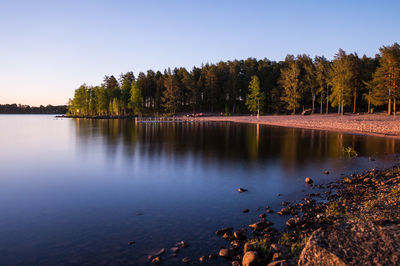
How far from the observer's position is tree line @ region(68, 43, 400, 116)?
215 feet

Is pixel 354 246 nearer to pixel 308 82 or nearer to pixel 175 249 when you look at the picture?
pixel 175 249

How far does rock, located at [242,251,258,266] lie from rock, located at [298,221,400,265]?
48.6 inches

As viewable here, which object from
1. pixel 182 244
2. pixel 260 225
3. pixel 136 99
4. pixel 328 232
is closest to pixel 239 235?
pixel 260 225

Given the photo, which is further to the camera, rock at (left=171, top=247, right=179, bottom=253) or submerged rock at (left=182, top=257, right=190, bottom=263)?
rock at (left=171, top=247, right=179, bottom=253)

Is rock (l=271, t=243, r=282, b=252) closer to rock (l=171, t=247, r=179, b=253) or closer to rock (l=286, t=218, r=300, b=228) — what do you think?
rock (l=286, t=218, r=300, b=228)

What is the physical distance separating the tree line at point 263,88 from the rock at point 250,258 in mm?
65634

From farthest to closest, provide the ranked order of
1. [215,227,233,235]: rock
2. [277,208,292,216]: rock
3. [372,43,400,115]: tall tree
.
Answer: [372,43,400,115]: tall tree
[277,208,292,216]: rock
[215,227,233,235]: rock

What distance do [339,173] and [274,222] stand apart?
8.03 m

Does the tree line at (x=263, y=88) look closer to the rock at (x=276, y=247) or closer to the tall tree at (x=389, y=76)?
the tall tree at (x=389, y=76)

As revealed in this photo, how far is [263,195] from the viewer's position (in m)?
10.9

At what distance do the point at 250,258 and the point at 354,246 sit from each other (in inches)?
83.9

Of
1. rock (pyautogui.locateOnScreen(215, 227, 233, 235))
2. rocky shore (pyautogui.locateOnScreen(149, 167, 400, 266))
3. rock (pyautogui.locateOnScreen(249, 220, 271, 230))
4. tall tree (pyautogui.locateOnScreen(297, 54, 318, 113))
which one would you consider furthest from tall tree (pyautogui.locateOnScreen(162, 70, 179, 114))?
rock (pyautogui.locateOnScreen(215, 227, 233, 235))

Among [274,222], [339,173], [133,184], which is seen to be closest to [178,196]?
[133,184]

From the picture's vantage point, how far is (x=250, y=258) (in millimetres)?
5645
